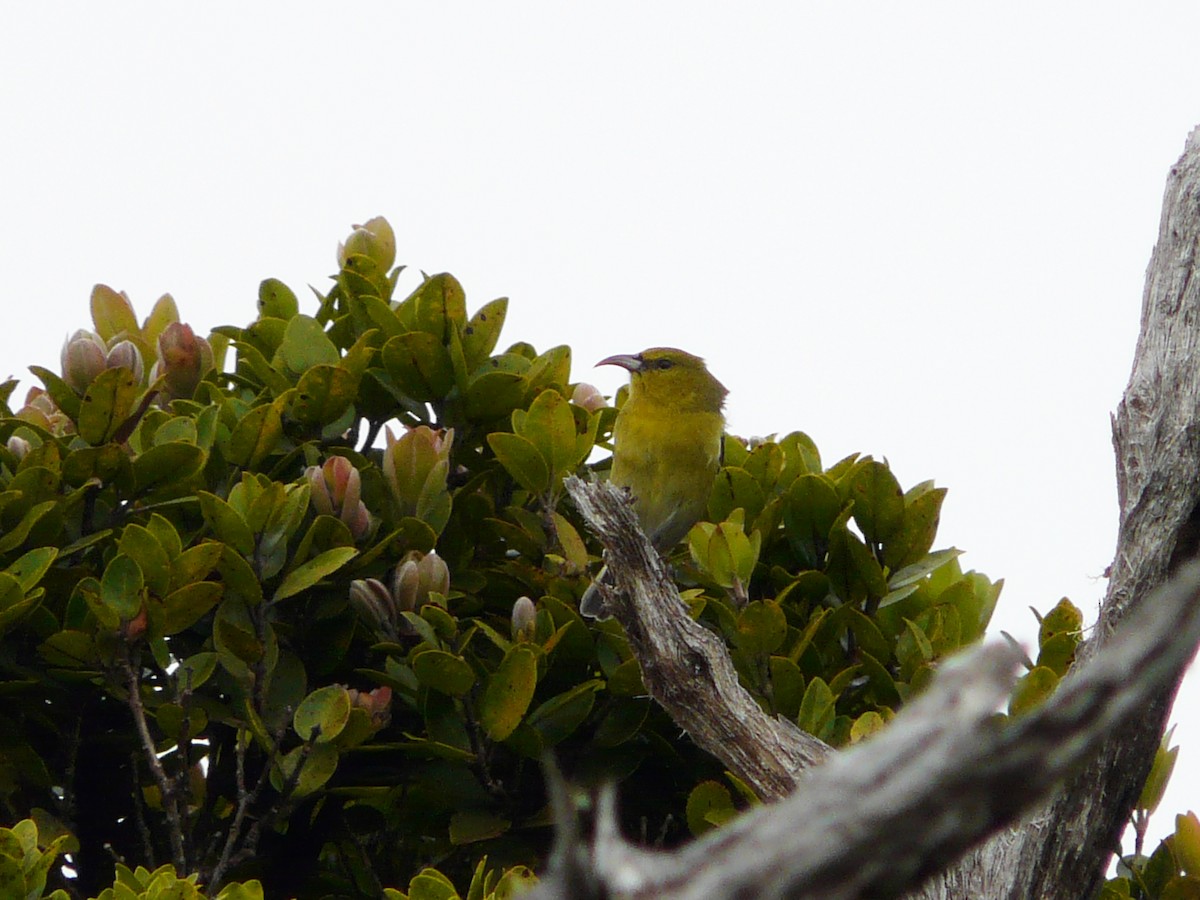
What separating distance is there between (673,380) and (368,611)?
2.56 m

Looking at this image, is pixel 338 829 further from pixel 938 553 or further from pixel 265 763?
pixel 938 553

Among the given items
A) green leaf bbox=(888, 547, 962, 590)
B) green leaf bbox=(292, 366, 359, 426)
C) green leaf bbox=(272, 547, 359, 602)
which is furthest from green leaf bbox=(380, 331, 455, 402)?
green leaf bbox=(888, 547, 962, 590)

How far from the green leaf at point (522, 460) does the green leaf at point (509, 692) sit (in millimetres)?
576

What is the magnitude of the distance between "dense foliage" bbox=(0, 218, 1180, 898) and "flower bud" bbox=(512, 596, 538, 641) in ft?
0.04

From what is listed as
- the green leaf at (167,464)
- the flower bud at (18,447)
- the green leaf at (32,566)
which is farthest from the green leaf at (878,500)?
the flower bud at (18,447)

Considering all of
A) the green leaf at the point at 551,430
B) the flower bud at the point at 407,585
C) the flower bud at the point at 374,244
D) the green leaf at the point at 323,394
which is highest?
the flower bud at the point at 374,244

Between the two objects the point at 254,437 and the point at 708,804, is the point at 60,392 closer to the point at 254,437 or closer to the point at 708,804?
the point at 254,437

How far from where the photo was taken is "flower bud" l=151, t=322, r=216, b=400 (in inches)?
141

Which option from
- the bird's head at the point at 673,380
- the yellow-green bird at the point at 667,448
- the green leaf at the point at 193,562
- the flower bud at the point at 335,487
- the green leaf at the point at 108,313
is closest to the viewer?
the green leaf at the point at 193,562

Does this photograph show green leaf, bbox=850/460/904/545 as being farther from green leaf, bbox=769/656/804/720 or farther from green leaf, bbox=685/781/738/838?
green leaf, bbox=685/781/738/838

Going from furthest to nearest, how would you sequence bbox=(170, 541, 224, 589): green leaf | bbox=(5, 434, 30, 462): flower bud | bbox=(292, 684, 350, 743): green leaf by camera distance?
bbox=(5, 434, 30, 462): flower bud < bbox=(170, 541, 224, 589): green leaf < bbox=(292, 684, 350, 743): green leaf

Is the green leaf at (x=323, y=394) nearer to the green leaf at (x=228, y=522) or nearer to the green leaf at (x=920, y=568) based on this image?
the green leaf at (x=228, y=522)

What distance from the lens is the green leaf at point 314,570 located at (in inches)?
114

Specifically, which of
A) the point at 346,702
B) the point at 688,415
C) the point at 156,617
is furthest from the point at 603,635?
the point at 688,415
